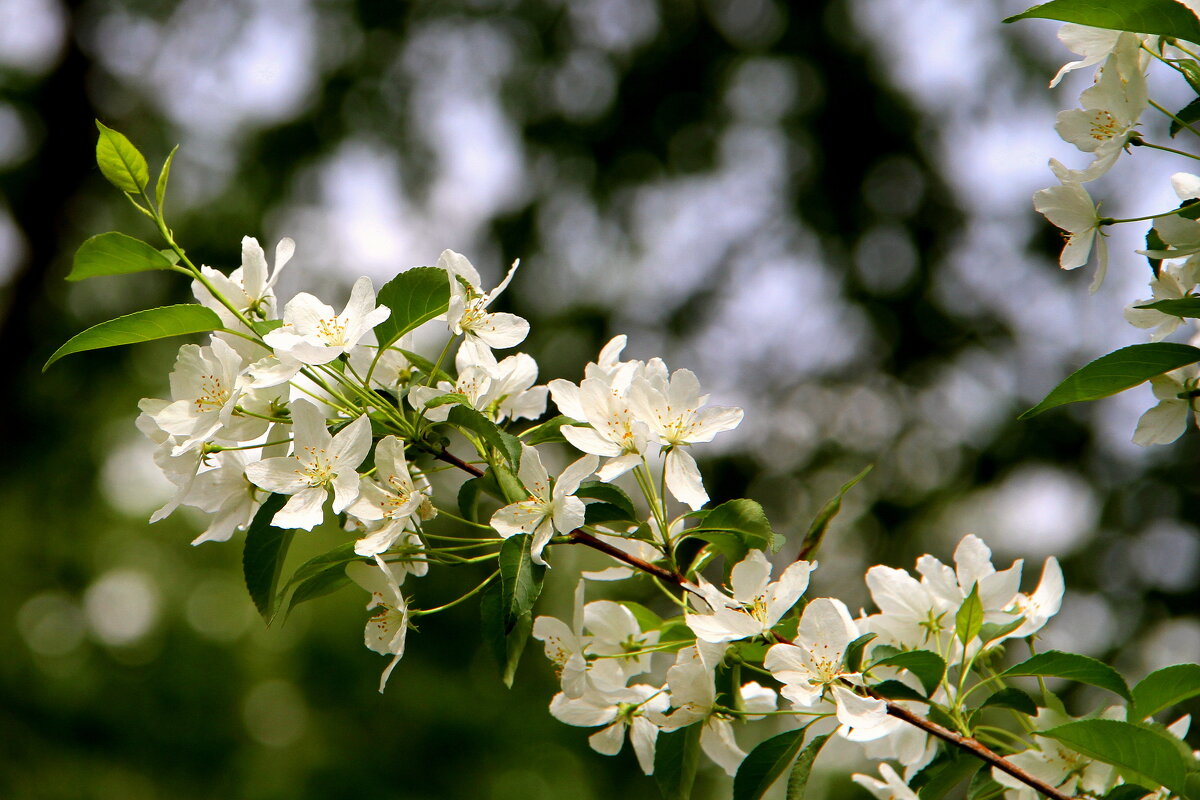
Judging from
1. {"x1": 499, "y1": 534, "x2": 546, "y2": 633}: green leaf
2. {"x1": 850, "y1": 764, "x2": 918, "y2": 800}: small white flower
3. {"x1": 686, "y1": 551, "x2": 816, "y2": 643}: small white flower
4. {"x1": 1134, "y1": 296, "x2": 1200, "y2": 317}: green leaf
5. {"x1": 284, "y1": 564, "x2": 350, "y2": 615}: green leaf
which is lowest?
{"x1": 850, "y1": 764, "x2": 918, "y2": 800}: small white flower

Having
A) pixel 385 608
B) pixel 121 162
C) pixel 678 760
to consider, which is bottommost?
pixel 678 760

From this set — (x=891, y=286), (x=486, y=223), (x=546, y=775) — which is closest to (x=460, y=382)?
(x=486, y=223)

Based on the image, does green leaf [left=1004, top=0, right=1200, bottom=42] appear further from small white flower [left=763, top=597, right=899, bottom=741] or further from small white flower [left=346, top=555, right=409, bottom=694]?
small white flower [left=346, top=555, right=409, bottom=694]

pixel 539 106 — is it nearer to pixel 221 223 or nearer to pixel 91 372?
pixel 221 223

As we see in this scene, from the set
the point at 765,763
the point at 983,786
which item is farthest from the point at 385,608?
the point at 983,786

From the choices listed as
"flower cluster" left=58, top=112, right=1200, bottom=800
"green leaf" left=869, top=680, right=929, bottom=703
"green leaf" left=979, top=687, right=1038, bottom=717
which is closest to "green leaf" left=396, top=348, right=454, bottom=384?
"flower cluster" left=58, top=112, right=1200, bottom=800

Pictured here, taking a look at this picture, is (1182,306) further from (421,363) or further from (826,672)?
(421,363)
